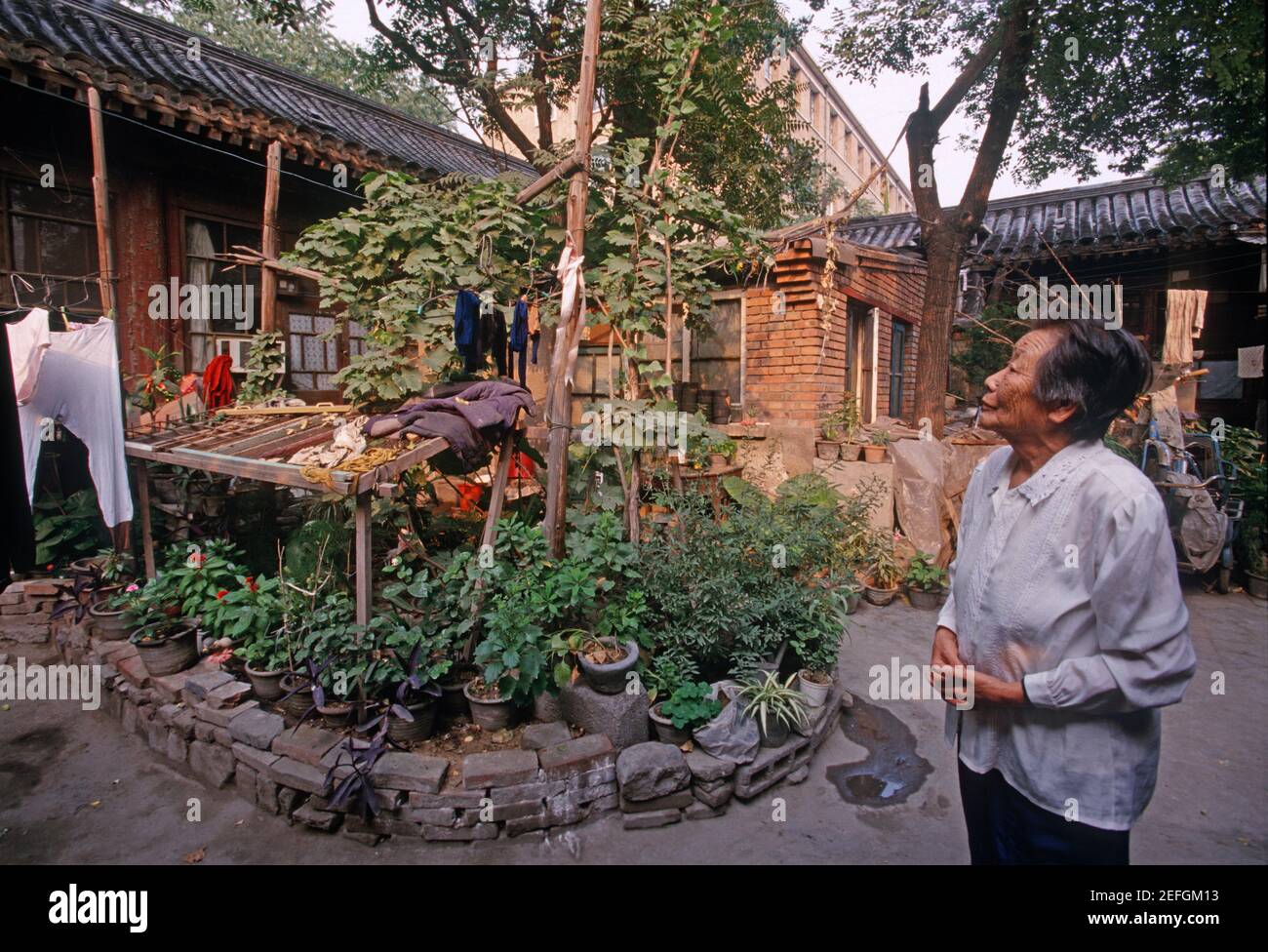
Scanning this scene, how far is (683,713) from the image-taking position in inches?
143

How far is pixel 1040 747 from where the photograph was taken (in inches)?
66.7

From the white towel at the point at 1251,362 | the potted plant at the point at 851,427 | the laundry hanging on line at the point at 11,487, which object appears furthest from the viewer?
the white towel at the point at 1251,362

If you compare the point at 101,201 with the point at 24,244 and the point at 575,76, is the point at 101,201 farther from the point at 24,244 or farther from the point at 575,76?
the point at 575,76

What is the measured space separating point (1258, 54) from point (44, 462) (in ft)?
39.7

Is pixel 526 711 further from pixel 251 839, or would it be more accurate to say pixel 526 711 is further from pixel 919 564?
pixel 919 564

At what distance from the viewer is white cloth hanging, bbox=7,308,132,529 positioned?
4.90 metres

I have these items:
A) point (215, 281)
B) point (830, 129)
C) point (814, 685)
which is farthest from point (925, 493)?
point (830, 129)

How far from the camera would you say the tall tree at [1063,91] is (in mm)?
6824

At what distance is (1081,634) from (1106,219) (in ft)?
44.2

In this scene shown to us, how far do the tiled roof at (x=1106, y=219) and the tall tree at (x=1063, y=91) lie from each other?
5.39 feet

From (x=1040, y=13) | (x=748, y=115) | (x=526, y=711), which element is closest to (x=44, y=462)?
(x=526, y=711)

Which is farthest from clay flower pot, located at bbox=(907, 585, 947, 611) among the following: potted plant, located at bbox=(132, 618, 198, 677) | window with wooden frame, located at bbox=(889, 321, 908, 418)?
potted plant, located at bbox=(132, 618, 198, 677)

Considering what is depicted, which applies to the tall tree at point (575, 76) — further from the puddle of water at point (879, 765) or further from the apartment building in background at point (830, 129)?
the apartment building in background at point (830, 129)

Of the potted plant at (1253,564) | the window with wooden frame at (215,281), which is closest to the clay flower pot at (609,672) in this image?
the window with wooden frame at (215,281)
